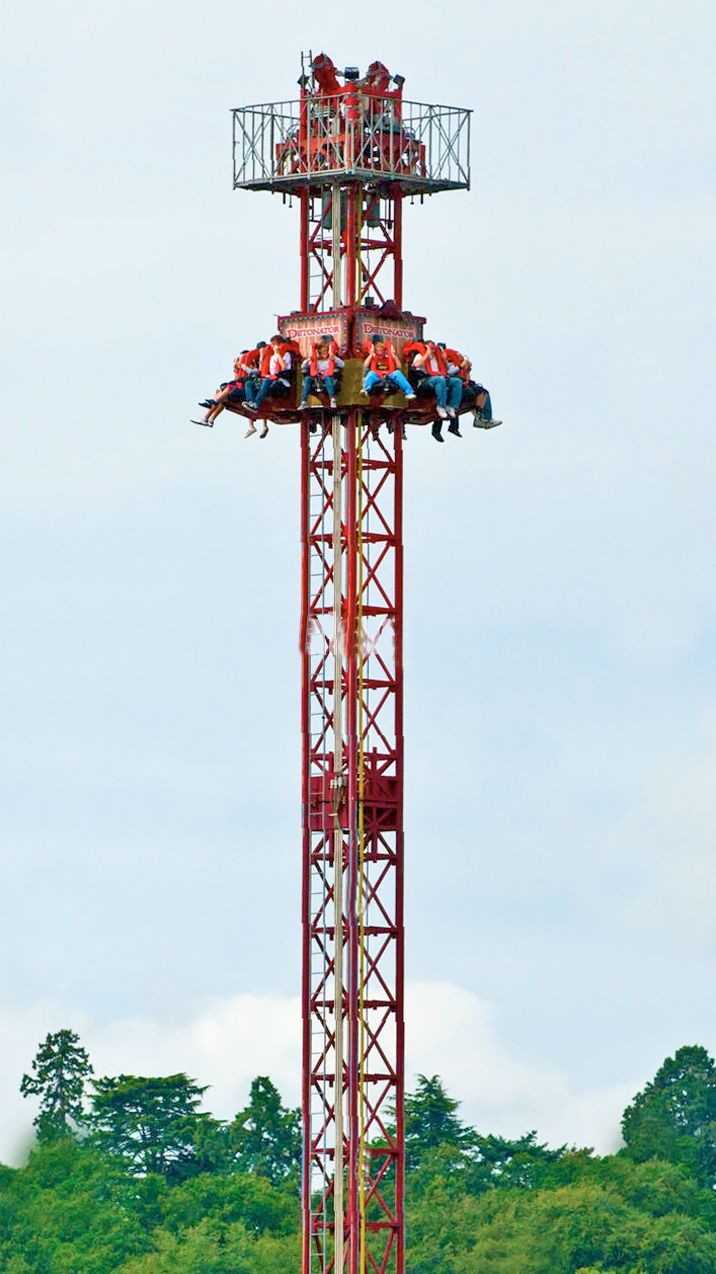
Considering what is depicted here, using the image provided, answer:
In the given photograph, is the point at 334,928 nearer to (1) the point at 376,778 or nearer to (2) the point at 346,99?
(1) the point at 376,778

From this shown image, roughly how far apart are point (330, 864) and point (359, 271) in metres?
13.9

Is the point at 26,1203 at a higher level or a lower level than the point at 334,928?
higher

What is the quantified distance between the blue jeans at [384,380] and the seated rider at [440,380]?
2.98 ft

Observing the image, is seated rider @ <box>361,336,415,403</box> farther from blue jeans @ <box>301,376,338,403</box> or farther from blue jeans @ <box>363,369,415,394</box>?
blue jeans @ <box>301,376,338,403</box>

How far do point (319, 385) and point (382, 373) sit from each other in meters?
1.49

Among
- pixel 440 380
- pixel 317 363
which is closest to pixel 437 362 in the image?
pixel 440 380

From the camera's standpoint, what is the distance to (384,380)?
12975 cm

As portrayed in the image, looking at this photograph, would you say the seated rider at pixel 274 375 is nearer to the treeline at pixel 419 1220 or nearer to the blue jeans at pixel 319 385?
the blue jeans at pixel 319 385

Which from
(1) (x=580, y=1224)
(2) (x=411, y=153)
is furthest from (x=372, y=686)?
(1) (x=580, y=1224)

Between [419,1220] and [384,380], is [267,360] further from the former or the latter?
[419,1220]

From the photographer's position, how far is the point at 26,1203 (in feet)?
631

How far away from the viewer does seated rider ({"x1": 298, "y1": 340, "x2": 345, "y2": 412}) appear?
129500mm

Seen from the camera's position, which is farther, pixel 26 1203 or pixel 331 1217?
pixel 26 1203

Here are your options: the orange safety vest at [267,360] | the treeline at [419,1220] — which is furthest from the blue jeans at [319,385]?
the treeline at [419,1220]
